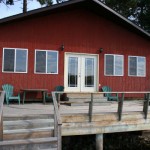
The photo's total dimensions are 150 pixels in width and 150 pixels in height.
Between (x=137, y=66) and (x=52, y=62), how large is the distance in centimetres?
432

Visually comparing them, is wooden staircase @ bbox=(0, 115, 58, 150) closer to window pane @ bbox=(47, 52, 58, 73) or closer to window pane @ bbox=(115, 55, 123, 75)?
window pane @ bbox=(47, 52, 58, 73)

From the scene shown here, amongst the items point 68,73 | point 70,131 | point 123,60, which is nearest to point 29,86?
point 68,73

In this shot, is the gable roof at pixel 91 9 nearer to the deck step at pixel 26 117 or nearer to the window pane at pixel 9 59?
the window pane at pixel 9 59

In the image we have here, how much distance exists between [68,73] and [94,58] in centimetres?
143

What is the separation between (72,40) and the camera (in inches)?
547

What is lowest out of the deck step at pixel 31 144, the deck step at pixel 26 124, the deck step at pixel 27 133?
the deck step at pixel 31 144

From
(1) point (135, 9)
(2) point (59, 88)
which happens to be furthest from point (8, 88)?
(1) point (135, 9)

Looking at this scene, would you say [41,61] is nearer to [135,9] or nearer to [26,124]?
[26,124]

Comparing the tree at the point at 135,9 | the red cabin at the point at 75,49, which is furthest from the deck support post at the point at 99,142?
the tree at the point at 135,9

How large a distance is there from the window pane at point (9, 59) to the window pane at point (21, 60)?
20cm

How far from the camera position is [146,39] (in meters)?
15.5

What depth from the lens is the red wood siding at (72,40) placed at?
1305cm

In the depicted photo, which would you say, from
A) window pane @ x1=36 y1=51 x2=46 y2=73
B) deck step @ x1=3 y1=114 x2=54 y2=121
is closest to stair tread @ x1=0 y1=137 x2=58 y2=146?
deck step @ x1=3 y1=114 x2=54 y2=121

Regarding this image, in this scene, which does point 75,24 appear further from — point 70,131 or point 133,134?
point 70,131
